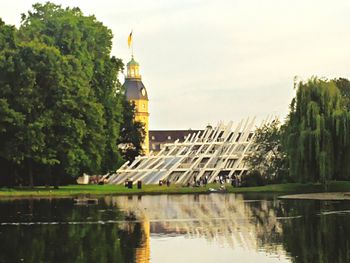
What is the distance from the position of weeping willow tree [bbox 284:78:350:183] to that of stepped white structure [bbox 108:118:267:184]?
68.2 ft

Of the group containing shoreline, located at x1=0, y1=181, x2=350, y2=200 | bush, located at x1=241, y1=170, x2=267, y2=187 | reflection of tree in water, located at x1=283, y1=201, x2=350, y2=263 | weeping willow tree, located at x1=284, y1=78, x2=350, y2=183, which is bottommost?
reflection of tree in water, located at x1=283, y1=201, x2=350, y2=263

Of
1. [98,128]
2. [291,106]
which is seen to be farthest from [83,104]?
[291,106]

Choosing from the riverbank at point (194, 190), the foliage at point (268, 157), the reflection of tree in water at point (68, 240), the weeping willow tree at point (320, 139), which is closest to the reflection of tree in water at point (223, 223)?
the reflection of tree in water at point (68, 240)

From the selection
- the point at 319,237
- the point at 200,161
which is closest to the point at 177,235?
the point at 319,237

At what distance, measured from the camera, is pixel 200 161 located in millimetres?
78875

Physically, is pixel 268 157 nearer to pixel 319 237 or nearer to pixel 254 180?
pixel 254 180

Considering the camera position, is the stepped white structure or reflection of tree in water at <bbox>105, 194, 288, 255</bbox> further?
the stepped white structure

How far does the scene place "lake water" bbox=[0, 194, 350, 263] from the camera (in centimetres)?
1880

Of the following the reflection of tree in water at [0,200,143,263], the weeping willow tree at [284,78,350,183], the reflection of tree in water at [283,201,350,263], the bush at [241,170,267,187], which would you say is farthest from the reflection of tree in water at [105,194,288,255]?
the bush at [241,170,267,187]

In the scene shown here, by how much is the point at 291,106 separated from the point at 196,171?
74.7ft

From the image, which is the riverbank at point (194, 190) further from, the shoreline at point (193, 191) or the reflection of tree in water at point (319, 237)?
the reflection of tree in water at point (319, 237)

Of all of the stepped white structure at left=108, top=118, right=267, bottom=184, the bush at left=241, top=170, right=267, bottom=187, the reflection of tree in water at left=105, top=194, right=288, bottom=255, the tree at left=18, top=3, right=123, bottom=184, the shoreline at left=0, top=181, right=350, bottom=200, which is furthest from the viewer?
the stepped white structure at left=108, top=118, right=267, bottom=184

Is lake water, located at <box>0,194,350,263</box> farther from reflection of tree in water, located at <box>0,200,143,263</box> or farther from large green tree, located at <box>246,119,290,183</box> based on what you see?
large green tree, located at <box>246,119,290,183</box>

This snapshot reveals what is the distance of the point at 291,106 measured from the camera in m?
56.3
